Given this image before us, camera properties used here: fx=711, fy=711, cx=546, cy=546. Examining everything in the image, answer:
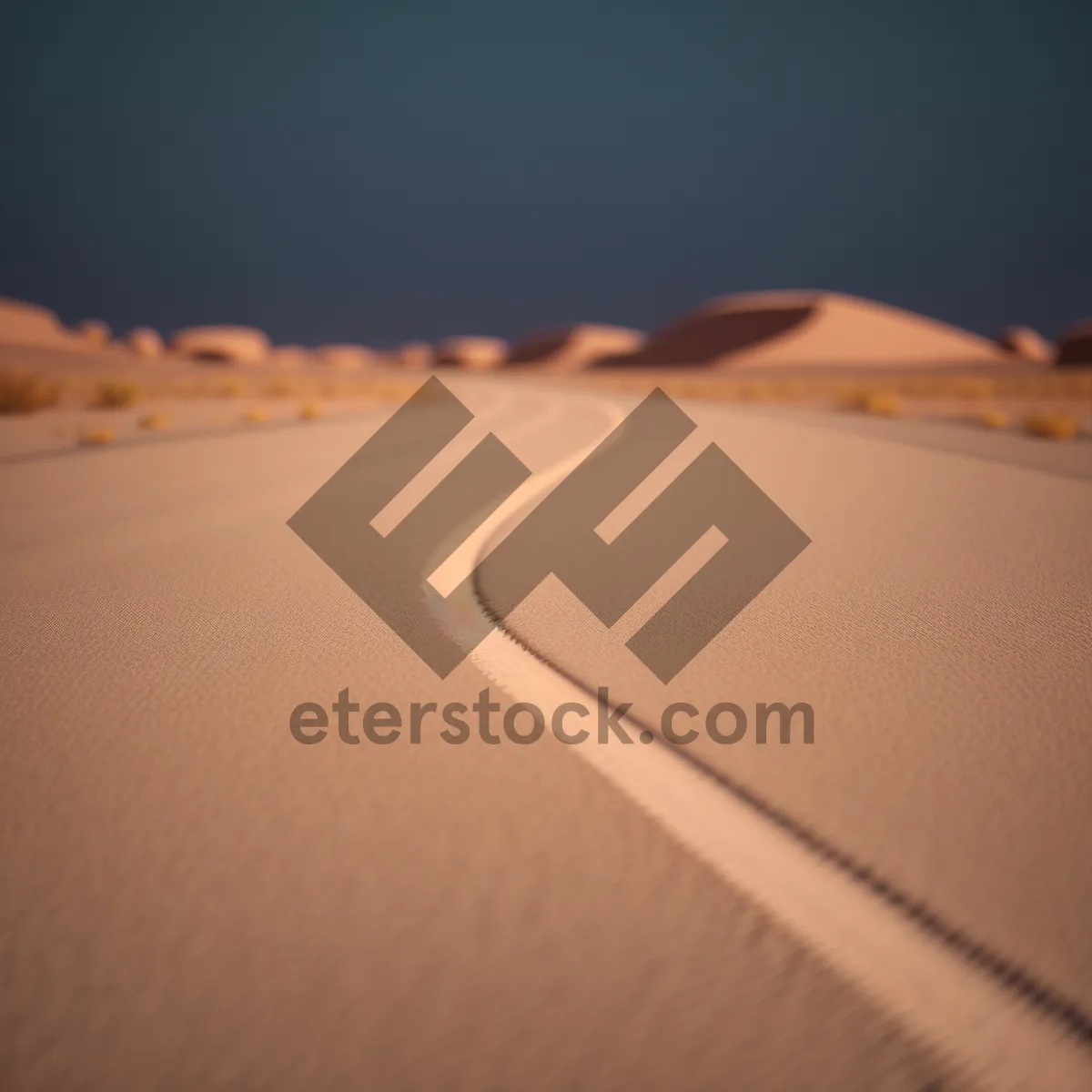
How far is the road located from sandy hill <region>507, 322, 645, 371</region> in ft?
392

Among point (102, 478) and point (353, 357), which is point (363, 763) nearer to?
point (102, 478)

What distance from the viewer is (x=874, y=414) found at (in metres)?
15.4

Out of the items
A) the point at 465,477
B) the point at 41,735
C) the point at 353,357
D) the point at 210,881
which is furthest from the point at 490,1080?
the point at 353,357

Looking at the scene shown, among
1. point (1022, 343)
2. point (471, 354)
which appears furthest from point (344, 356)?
point (1022, 343)

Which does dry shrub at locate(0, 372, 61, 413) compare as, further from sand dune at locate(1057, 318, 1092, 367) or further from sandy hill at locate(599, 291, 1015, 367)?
sandy hill at locate(599, 291, 1015, 367)

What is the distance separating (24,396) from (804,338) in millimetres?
86738

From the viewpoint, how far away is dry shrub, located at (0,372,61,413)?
44.6ft

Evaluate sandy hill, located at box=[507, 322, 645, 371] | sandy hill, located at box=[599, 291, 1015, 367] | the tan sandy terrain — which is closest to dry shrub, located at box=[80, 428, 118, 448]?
the tan sandy terrain

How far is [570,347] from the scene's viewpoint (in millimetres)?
128875

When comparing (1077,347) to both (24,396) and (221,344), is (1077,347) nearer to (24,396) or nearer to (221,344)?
(24,396)

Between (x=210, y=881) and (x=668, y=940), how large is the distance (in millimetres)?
924

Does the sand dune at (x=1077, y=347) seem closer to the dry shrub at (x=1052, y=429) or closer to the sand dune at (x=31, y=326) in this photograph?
the dry shrub at (x=1052, y=429)

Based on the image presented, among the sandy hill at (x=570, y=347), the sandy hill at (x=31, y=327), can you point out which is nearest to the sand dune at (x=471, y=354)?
the sandy hill at (x=570, y=347)

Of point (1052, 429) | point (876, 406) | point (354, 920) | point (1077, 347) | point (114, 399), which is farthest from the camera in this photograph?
point (1077, 347)
